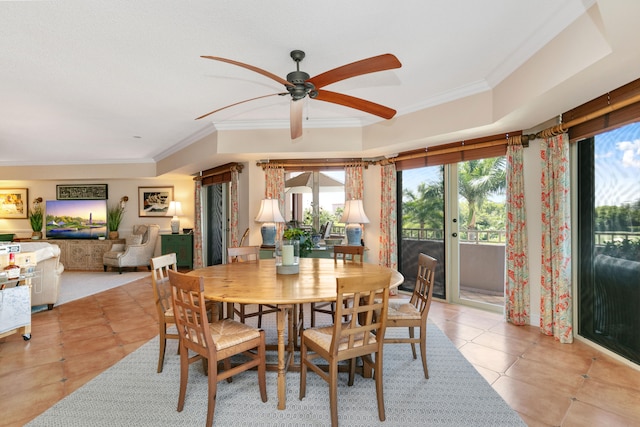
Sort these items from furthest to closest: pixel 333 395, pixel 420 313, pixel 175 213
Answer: pixel 175 213, pixel 420 313, pixel 333 395

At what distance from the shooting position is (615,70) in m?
2.12

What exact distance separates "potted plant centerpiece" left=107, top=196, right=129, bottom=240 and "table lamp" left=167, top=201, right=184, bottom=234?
1.32 meters

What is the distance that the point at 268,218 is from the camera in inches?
180

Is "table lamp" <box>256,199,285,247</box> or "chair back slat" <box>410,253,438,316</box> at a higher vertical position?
"table lamp" <box>256,199,285,247</box>

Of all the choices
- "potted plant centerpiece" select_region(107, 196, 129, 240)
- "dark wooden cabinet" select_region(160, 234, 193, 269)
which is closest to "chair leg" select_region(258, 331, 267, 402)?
"dark wooden cabinet" select_region(160, 234, 193, 269)

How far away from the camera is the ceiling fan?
1.83m

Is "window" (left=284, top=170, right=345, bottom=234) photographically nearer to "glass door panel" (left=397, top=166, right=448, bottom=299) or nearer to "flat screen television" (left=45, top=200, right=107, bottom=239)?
"glass door panel" (left=397, top=166, right=448, bottom=299)

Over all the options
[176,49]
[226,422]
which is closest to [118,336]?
[226,422]

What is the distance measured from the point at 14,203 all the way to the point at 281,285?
923 cm

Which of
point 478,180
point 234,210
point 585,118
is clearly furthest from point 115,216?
point 585,118

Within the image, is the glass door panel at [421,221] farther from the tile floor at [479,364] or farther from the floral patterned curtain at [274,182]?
the floral patterned curtain at [274,182]

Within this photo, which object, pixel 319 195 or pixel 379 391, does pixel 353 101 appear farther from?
pixel 319 195

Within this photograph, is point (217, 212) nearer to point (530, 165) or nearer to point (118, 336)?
point (118, 336)

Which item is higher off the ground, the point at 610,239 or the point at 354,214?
the point at 354,214
